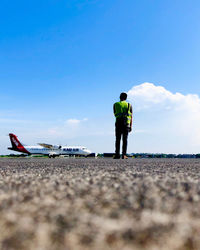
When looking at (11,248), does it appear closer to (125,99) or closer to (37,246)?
(37,246)

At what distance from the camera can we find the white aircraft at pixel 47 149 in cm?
4188

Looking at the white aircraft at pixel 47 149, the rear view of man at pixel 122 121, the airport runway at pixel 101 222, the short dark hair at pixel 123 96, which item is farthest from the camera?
the white aircraft at pixel 47 149

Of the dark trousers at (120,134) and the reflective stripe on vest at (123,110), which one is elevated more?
the reflective stripe on vest at (123,110)

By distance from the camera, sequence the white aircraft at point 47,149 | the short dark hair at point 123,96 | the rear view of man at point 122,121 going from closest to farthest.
Answer: 1. the rear view of man at point 122,121
2. the short dark hair at point 123,96
3. the white aircraft at point 47,149

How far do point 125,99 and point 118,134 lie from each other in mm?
1099

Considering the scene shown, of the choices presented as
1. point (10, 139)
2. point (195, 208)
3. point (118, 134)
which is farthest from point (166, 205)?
point (10, 139)

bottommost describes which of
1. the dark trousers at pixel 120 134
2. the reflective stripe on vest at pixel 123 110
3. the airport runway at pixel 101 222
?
the airport runway at pixel 101 222

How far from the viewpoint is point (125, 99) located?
7.05 meters

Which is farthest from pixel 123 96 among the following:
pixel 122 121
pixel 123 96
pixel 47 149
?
pixel 47 149

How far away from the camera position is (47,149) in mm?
44375

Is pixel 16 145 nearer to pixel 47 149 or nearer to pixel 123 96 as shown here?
pixel 47 149

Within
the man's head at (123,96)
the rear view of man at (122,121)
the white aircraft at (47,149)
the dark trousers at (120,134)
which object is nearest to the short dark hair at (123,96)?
the man's head at (123,96)

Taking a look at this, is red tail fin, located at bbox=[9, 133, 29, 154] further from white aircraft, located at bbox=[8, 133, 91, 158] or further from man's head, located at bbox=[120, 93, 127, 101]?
man's head, located at bbox=[120, 93, 127, 101]

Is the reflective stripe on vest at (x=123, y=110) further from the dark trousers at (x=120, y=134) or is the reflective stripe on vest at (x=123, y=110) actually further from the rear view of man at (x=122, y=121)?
the dark trousers at (x=120, y=134)
